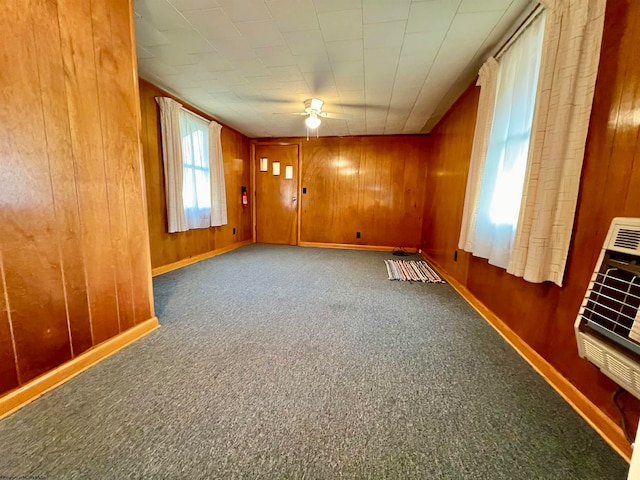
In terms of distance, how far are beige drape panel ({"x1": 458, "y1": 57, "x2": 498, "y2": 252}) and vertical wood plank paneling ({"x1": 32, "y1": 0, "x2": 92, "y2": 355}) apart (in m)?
2.71

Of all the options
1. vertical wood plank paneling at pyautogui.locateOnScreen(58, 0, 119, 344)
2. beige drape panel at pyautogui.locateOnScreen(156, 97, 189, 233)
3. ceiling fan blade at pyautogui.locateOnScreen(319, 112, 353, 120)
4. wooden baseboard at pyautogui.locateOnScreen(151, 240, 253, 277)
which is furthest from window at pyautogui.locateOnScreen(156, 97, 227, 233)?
vertical wood plank paneling at pyautogui.locateOnScreen(58, 0, 119, 344)

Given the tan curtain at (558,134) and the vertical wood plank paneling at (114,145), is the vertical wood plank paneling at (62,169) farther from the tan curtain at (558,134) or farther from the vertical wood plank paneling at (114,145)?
the tan curtain at (558,134)

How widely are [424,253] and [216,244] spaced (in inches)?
145

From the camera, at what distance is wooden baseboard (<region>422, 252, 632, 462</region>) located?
2.85 ft

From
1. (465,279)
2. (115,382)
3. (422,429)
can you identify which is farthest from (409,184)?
(115,382)

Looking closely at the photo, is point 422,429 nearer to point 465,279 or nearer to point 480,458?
point 480,458

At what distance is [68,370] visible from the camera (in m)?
1.15

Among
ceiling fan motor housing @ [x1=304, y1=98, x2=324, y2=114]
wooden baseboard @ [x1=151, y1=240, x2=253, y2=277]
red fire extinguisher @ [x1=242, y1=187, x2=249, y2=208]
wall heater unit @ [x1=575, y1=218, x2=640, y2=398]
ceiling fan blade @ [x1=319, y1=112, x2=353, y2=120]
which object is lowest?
wooden baseboard @ [x1=151, y1=240, x2=253, y2=277]

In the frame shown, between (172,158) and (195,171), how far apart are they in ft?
1.51

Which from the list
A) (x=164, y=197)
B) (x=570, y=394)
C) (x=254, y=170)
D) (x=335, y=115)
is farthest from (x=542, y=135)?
(x=254, y=170)

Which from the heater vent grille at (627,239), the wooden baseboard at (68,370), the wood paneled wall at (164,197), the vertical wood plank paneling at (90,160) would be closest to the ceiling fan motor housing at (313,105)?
the wood paneled wall at (164,197)

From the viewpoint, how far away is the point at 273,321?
175 cm

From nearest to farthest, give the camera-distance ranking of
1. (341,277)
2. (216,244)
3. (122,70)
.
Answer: (122,70) → (341,277) → (216,244)

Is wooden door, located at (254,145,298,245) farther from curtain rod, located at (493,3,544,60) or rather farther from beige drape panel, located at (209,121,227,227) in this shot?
curtain rod, located at (493,3,544,60)
